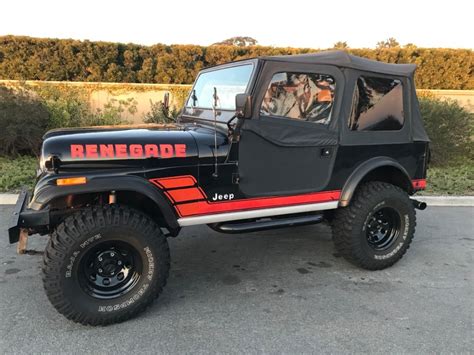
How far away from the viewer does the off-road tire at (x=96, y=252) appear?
2701mm

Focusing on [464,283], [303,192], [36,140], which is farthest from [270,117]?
[36,140]

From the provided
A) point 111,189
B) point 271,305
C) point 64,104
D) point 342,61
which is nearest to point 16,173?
point 64,104

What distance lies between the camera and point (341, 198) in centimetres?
369

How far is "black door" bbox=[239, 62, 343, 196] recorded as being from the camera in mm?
3268

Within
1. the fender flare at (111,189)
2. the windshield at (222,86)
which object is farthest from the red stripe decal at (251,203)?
the windshield at (222,86)

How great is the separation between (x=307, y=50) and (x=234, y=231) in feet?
36.1

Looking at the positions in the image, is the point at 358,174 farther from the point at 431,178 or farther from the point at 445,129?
the point at 445,129

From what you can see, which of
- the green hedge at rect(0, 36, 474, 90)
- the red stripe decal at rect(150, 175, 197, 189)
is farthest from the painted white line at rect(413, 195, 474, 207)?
the green hedge at rect(0, 36, 474, 90)

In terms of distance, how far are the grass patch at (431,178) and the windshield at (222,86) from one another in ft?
11.2

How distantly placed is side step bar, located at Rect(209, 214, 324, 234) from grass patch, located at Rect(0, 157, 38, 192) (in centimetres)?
369

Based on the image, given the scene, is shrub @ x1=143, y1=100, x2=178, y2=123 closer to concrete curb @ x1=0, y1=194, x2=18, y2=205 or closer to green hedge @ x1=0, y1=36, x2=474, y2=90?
green hedge @ x1=0, y1=36, x2=474, y2=90

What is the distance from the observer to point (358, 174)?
371 cm

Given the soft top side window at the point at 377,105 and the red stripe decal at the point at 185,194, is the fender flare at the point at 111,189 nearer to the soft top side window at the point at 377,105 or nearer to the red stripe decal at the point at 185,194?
the red stripe decal at the point at 185,194

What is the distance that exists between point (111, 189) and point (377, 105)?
104 inches
